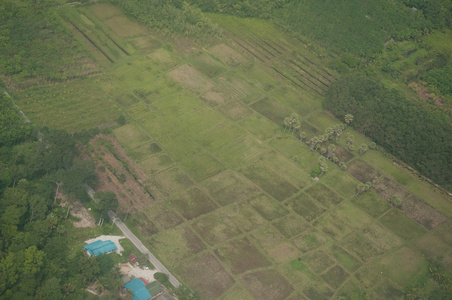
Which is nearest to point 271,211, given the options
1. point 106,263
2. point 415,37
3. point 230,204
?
point 230,204

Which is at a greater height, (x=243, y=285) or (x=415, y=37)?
(x=415, y=37)

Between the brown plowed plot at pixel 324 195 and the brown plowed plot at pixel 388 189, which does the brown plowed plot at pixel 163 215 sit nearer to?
the brown plowed plot at pixel 324 195

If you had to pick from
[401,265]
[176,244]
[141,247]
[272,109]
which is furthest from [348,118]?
[141,247]

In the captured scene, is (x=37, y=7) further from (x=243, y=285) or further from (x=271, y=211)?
(x=243, y=285)

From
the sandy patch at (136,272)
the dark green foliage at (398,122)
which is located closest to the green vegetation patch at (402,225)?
the dark green foliage at (398,122)

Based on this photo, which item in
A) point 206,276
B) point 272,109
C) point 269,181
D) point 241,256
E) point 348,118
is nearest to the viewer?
point 206,276

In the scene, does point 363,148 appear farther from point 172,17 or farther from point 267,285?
point 172,17
